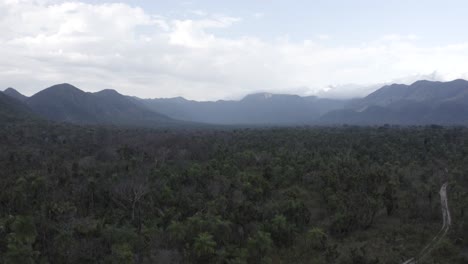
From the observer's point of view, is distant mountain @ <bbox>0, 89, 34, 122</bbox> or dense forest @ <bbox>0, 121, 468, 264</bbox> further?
distant mountain @ <bbox>0, 89, 34, 122</bbox>

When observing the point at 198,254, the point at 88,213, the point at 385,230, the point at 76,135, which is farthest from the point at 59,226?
the point at 76,135

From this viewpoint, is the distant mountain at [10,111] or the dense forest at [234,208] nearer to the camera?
the dense forest at [234,208]

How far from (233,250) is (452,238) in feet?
61.9

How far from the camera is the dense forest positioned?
104 feet

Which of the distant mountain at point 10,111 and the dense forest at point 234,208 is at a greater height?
the distant mountain at point 10,111

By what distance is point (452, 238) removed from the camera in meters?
35.0

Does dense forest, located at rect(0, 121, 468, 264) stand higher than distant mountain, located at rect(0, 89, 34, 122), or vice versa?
distant mountain, located at rect(0, 89, 34, 122)

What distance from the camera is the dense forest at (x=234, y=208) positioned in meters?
31.6

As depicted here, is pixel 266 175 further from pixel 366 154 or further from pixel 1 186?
pixel 1 186

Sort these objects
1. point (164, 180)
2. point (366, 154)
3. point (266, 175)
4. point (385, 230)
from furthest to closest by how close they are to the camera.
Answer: point (366, 154) < point (266, 175) < point (164, 180) < point (385, 230)

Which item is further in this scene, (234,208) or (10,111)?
(10,111)

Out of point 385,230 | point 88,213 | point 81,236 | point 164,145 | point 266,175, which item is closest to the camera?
point 81,236

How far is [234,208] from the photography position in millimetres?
39938

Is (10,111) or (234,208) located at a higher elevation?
(10,111)
